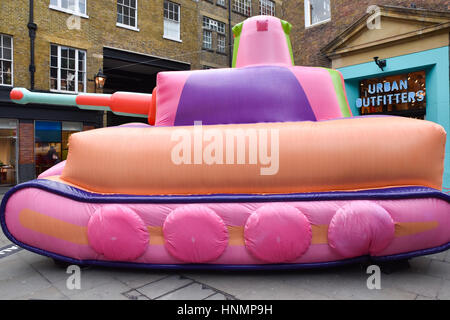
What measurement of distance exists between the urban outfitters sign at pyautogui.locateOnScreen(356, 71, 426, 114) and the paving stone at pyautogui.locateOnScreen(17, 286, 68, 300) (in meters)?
7.86

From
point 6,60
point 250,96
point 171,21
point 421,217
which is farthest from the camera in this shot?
point 171,21

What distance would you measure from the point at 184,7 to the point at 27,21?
6.39 m

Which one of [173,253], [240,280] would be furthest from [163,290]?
[240,280]

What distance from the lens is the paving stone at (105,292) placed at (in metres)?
2.42

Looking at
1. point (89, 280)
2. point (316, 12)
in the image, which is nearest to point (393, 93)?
point (316, 12)

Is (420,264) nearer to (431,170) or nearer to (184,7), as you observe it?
(431,170)

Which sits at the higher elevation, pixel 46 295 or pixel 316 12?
pixel 316 12

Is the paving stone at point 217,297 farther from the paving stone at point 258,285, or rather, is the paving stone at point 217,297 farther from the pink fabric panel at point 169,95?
the pink fabric panel at point 169,95

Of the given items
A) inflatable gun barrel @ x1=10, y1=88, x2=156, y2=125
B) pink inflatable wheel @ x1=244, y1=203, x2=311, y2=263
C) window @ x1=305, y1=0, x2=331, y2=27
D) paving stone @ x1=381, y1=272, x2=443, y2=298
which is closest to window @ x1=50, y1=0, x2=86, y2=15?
window @ x1=305, y1=0, x2=331, y2=27

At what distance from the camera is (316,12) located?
29.8ft

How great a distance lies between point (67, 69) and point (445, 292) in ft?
38.3

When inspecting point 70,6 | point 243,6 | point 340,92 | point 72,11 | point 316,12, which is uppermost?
point 243,6

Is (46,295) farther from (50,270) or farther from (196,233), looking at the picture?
(196,233)

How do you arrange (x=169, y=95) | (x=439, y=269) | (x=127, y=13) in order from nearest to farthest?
(x=439, y=269) → (x=169, y=95) → (x=127, y=13)
